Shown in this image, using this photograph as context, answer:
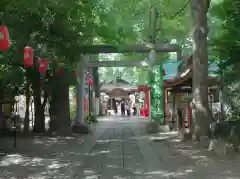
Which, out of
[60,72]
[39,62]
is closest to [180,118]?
[60,72]

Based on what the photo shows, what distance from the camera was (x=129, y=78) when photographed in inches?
2936

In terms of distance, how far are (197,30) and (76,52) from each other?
5.27 meters

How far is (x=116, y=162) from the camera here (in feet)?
34.2

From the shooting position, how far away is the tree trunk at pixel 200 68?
1388 cm

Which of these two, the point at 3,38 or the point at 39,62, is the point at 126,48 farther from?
the point at 3,38

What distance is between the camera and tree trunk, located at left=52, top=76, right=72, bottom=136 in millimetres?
18516

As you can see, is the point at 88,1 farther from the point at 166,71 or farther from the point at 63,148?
the point at 166,71

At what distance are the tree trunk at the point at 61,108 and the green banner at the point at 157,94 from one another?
5.18m

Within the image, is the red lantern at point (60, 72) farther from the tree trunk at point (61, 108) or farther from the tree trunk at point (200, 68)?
the tree trunk at point (200, 68)

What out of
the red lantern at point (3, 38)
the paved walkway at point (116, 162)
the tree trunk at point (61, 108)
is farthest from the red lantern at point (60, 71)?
the red lantern at point (3, 38)

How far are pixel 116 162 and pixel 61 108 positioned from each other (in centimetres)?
900

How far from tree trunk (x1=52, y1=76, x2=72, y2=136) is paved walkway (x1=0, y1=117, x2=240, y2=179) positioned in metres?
4.19

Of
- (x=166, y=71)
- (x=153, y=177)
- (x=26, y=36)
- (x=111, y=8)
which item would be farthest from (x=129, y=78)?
(x=153, y=177)

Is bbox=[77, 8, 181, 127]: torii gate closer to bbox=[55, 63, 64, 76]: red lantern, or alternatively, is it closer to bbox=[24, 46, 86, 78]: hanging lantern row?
bbox=[55, 63, 64, 76]: red lantern
